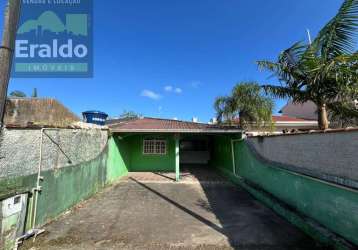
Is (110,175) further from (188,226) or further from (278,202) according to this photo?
(278,202)

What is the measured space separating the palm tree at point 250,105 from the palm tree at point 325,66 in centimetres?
450

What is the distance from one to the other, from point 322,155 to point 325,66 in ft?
6.70

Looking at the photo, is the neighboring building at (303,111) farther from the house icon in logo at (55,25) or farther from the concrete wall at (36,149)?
the concrete wall at (36,149)

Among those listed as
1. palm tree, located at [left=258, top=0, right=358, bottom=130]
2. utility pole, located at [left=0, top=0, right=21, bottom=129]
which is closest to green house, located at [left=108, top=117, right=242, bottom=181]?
palm tree, located at [left=258, top=0, right=358, bottom=130]

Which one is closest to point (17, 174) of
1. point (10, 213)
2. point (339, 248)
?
point (10, 213)

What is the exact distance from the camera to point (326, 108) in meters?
5.76

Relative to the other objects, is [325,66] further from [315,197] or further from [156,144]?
[156,144]

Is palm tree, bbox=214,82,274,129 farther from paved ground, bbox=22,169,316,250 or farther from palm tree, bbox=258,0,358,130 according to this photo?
palm tree, bbox=258,0,358,130

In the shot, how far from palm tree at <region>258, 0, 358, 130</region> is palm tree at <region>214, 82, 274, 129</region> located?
14.8 ft

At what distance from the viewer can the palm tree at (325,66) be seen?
15.7ft

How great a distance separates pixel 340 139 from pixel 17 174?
239 inches

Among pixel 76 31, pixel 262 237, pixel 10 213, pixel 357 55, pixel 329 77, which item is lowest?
pixel 262 237

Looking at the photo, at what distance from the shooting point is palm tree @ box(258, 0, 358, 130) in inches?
189

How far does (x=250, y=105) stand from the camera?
10672 mm
